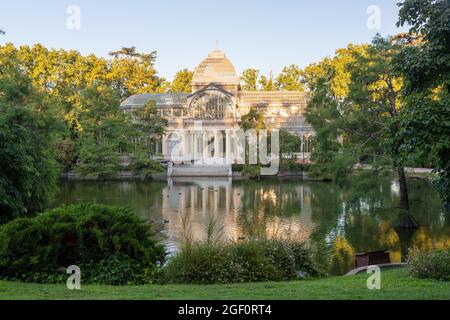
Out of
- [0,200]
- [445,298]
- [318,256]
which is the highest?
[0,200]

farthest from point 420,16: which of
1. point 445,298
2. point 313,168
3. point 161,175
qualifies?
point 161,175

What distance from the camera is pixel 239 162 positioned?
4350cm

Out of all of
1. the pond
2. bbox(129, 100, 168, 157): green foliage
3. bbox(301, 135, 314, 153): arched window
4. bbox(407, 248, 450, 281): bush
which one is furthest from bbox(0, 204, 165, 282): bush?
bbox(301, 135, 314, 153): arched window

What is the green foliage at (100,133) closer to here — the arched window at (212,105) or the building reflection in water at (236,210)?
the building reflection in water at (236,210)

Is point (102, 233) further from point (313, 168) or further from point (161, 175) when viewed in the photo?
point (161, 175)

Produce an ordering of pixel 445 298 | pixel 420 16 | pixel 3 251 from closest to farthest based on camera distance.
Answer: pixel 445 298 → pixel 3 251 → pixel 420 16

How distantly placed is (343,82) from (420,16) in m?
42.8

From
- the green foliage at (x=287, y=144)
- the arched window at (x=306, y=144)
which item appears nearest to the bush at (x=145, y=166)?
the green foliage at (x=287, y=144)

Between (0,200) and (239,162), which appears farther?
(239,162)

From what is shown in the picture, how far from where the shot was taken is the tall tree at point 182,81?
70500 millimetres

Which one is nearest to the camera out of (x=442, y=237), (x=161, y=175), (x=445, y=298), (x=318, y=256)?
(x=445, y=298)

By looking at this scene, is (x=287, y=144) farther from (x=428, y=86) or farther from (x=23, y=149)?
(x=428, y=86)

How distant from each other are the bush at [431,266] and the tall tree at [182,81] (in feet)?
208
